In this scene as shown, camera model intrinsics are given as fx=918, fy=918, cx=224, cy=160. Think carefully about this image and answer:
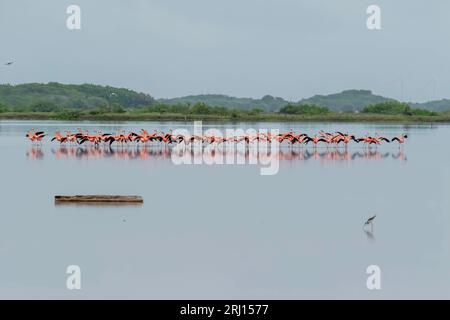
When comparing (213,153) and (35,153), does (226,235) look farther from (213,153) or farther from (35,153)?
(35,153)

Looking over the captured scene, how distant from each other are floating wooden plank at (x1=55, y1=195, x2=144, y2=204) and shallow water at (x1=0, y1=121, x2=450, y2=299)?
165 millimetres

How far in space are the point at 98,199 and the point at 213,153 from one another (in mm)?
11959

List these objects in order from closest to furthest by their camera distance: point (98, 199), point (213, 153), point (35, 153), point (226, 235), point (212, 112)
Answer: point (226, 235) < point (98, 199) < point (35, 153) < point (213, 153) < point (212, 112)

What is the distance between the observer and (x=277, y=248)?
985 centimetres

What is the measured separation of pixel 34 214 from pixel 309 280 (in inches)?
186

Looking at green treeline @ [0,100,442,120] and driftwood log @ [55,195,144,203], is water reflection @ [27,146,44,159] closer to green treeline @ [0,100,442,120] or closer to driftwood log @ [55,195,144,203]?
driftwood log @ [55,195,144,203]

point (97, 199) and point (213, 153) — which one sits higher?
point (97, 199)

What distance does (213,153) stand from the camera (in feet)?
80.2

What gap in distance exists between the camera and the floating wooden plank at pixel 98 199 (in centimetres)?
1262

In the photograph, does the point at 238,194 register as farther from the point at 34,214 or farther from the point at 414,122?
the point at 414,122

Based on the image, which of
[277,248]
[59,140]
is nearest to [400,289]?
[277,248]

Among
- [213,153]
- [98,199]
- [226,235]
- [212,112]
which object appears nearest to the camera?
[226,235]

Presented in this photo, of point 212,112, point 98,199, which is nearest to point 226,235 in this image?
point 98,199

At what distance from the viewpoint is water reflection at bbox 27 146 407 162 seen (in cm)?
2284
